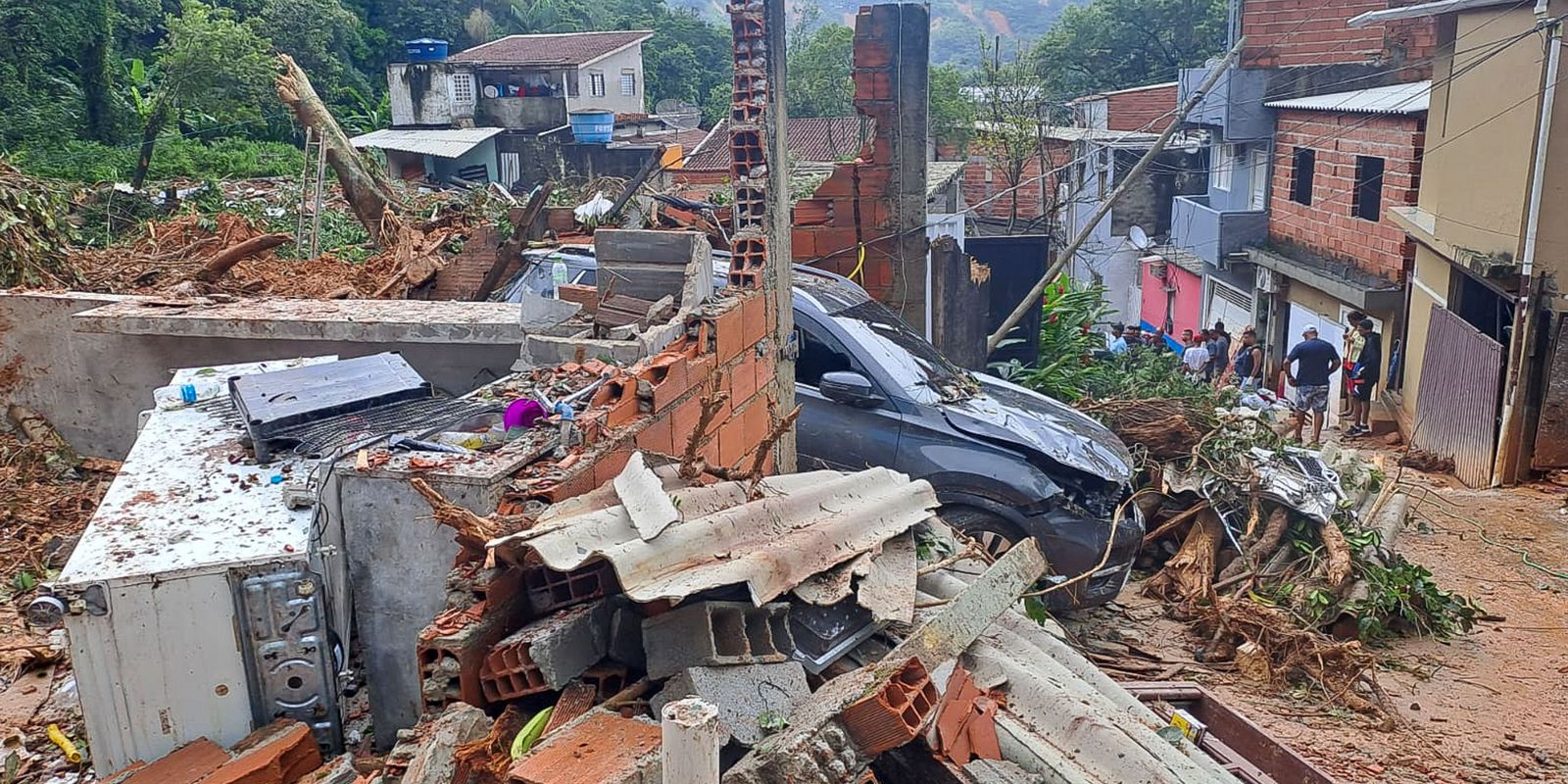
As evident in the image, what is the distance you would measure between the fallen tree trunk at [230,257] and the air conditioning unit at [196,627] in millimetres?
4898

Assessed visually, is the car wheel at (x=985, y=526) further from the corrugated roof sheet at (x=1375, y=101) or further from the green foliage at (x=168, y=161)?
the green foliage at (x=168, y=161)

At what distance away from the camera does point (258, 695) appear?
355cm

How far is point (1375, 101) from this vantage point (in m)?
16.5

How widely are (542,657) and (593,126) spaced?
105 ft

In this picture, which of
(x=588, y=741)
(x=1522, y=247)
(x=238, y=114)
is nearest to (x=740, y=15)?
(x=588, y=741)

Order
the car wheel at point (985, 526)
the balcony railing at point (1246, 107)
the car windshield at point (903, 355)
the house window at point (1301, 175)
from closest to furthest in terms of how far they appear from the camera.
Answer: the car wheel at point (985, 526), the car windshield at point (903, 355), the house window at point (1301, 175), the balcony railing at point (1246, 107)

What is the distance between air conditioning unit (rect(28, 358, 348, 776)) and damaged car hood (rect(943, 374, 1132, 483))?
4018 millimetres

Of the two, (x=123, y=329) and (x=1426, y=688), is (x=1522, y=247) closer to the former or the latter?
(x=1426, y=688)

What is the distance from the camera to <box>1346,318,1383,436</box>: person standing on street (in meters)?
14.2

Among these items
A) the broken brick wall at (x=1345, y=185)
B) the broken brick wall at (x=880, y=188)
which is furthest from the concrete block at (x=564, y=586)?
the broken brick wall at (x=1345, y=185)

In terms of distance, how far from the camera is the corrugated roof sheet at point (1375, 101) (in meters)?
15.2

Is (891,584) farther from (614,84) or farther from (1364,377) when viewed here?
(614,84)

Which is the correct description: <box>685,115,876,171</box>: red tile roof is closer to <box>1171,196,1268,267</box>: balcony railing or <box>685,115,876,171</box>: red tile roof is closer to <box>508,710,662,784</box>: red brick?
<box>1171,196,1268,267</box>: balcony railing

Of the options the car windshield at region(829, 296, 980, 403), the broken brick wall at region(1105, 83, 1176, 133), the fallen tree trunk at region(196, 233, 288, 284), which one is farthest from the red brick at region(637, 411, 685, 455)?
Answer: the broken brick wall at region(1105, 83, 1176, 133)
